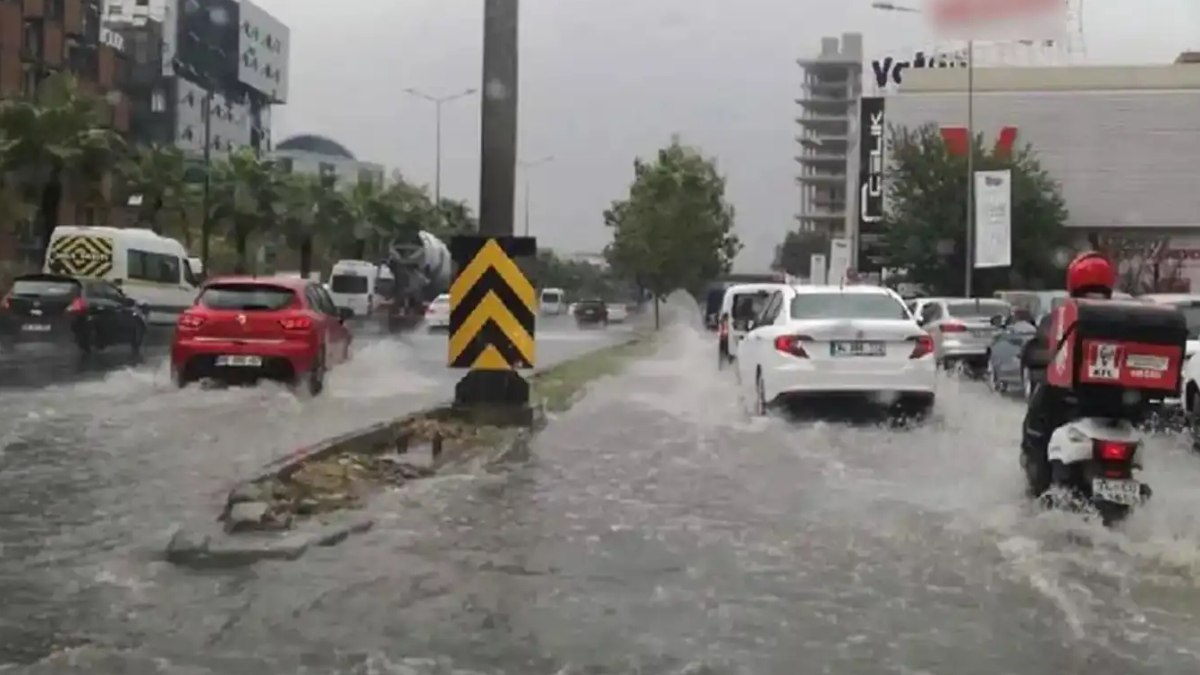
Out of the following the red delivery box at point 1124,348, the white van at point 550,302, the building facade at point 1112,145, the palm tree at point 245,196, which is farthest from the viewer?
the white van at point 550,302

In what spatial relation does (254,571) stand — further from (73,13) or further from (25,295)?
(73,13)

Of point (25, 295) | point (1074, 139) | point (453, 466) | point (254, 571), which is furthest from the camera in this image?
point (1074, 139)

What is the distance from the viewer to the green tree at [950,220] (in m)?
63.1

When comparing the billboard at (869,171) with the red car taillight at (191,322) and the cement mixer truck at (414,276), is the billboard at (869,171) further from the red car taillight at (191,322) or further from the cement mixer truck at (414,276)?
the red car taillight at (191,322)

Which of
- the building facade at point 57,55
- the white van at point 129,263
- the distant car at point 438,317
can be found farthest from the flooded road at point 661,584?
the building facade at point 57,55

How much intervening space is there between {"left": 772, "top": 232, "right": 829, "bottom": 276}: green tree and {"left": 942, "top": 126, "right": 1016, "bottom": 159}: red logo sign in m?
56.4

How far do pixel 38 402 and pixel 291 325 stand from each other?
283cm

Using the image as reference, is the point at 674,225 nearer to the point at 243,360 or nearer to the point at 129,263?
the point at 129,263

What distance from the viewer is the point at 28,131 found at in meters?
52.5

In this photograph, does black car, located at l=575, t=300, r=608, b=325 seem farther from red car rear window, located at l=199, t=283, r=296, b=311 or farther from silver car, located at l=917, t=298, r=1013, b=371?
red car rear window, located at l=199, t=283, r=296, b=311

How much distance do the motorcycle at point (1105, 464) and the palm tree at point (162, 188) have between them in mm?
56137

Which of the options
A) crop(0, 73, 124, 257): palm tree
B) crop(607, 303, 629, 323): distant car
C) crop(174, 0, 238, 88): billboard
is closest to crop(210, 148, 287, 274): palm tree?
crop(0, 73, 124, 257): palm tree

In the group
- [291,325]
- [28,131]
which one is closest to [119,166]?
[28,131]

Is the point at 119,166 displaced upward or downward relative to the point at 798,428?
upward
